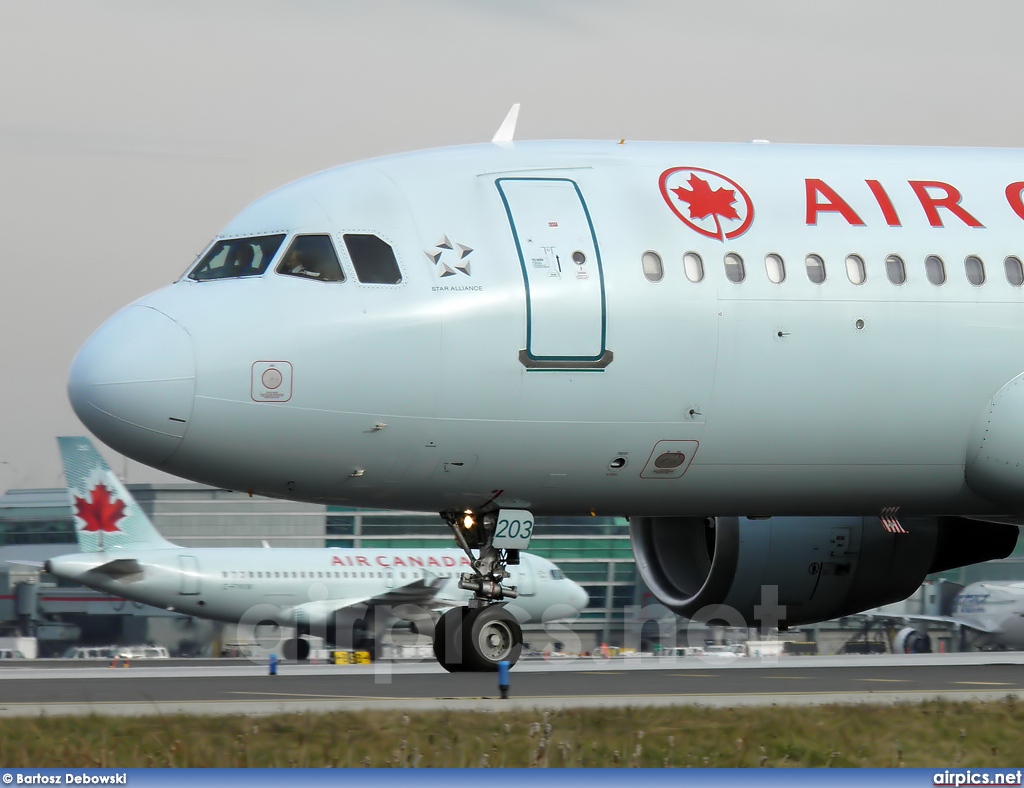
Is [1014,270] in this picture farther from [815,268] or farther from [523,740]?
[523,740]

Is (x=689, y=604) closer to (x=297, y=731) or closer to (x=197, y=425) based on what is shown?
(x=197, y=425)

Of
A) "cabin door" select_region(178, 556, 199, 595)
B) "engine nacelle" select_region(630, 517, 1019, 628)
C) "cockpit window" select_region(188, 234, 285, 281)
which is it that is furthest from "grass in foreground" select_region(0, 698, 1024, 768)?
"cabin door" select_region(178, 556, 199, 595)

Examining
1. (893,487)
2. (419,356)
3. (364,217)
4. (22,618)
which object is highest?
(364,217)

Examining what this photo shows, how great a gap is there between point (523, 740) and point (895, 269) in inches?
305

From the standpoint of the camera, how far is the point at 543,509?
1411 centimetres

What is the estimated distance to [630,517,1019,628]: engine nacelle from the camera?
52.7ft

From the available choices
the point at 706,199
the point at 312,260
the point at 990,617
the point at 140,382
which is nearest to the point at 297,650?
the point at 990,617

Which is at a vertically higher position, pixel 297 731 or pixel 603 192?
pixel 603 192

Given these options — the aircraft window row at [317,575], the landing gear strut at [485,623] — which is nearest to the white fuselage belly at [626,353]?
the landing gear strut at [485,623]

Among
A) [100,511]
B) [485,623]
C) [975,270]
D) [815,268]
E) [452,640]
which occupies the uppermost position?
[975,270]

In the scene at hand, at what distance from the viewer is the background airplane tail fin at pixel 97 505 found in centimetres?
5075

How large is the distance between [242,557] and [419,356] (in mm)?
39846

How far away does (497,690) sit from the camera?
36.6ft

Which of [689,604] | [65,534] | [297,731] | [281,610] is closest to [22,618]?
[65,534]
